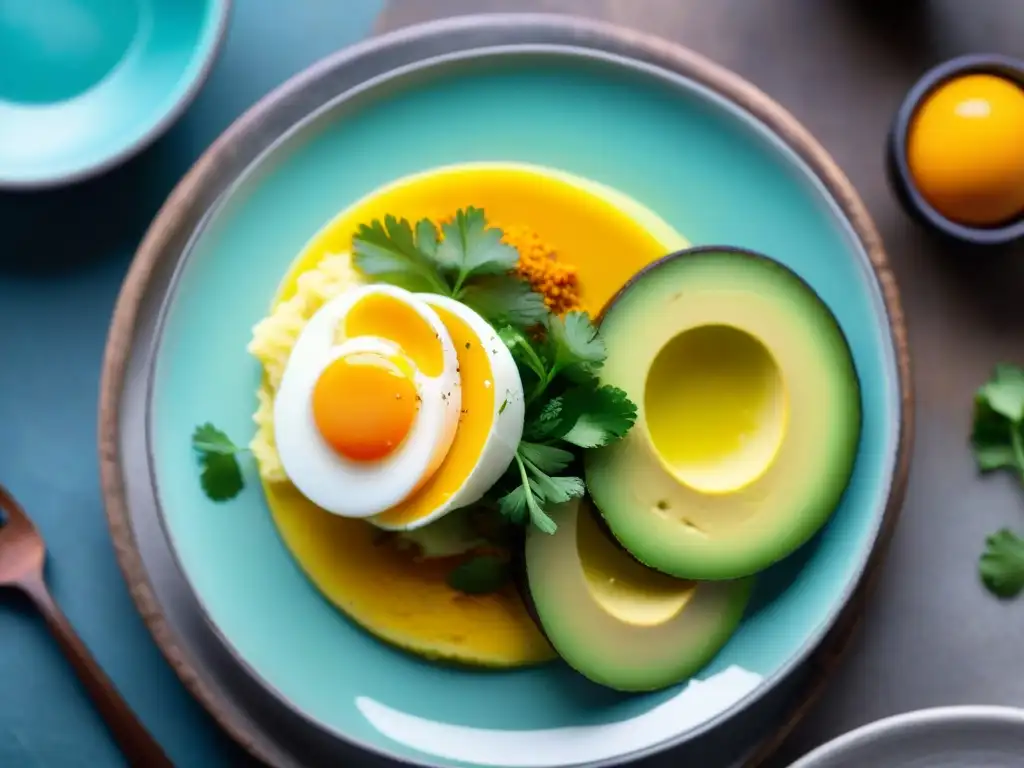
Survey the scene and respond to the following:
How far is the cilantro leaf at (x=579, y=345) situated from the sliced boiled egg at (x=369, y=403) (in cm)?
11

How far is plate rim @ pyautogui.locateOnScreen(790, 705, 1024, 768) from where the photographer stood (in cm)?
118

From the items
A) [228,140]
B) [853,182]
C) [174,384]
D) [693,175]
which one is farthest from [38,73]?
[853,182]

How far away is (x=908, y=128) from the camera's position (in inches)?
52.9

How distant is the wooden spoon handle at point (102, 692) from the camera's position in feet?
4.43

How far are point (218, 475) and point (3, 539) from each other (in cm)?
32

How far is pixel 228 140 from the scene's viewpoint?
4.38 feet

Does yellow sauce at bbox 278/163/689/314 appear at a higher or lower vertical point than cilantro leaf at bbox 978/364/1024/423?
lower

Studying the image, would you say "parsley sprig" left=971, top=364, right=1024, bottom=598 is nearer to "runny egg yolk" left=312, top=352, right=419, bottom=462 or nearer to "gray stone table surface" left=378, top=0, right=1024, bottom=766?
"gray stone table surface" left=378, top=0, right=1024, bottom=766

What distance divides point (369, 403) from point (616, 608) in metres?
0.36

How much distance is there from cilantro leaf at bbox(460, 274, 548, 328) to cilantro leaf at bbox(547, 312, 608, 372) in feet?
0.27

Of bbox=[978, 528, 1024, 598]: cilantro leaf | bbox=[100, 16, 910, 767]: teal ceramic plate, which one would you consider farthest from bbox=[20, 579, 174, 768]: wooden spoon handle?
bbox=[978, 528, 1024, 598]: cilantro leaf

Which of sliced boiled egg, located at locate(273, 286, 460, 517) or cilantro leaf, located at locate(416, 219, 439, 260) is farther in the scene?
cilantro leaf, located at locate(416, 219, 439, 260)

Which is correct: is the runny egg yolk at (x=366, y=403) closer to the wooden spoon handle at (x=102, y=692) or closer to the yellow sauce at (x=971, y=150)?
the wooden spoon handle at (x=102, y=692)

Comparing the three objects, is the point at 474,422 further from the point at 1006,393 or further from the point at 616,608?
the point at 1006,393
